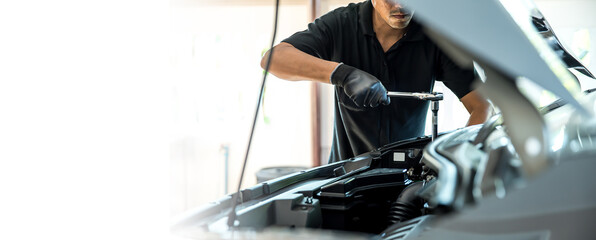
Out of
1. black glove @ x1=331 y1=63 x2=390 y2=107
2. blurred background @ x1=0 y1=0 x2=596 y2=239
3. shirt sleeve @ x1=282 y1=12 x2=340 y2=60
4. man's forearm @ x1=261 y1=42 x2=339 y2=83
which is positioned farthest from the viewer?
shirt sleeve @ x1=282 y1=12 x2=340 y2=60

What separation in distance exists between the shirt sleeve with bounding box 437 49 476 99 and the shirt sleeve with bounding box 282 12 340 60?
0.41m

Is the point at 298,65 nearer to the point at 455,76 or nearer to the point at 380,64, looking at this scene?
the point at 380,64

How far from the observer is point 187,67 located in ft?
13.1

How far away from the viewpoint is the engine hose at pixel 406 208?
91cm

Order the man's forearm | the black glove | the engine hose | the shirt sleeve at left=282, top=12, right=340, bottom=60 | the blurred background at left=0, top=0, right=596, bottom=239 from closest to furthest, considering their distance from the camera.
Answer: the blurred background at left=0, top=0, right=596, bottom=239 → the engine hose → the black glove → the man's forearm → the shirt sleeve at left=282, top=12, right=340, bottom=60

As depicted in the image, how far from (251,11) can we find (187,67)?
0.70 meters

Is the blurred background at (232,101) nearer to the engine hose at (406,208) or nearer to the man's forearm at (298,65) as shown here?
the man's forearm at (298,65)

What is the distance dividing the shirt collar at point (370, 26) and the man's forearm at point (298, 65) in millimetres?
298

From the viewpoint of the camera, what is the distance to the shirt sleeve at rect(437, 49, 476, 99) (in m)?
1.78

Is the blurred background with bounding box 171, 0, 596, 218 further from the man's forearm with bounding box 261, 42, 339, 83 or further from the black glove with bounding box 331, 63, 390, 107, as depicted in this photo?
the black glove with bounding box 331, 63, 390, 107

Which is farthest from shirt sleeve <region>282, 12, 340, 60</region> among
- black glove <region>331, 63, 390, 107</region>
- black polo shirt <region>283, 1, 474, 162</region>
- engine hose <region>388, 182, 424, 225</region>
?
engine hose <region>388, 182, 424, 225</region>

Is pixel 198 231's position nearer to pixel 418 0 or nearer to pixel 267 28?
pixel 418 0

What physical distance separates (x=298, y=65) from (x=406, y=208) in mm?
804

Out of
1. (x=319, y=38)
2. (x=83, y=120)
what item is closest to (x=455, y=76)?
(x=319, y=38)
